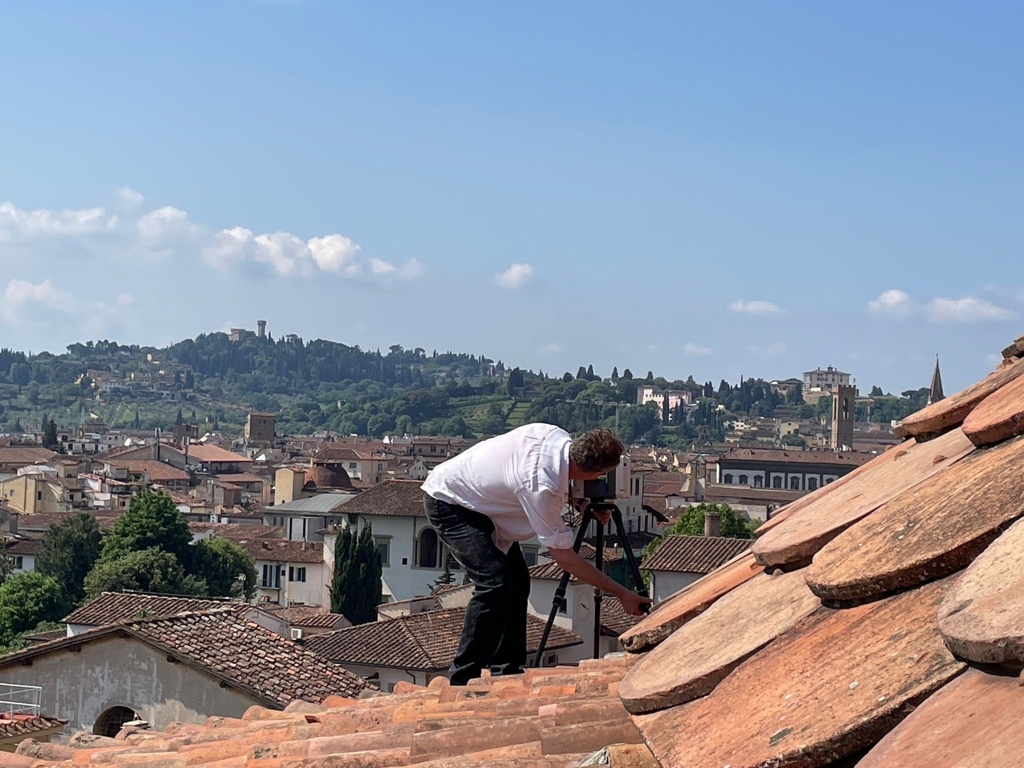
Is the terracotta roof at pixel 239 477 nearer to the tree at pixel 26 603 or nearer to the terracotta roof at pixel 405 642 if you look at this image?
the tree at pixel 26 603

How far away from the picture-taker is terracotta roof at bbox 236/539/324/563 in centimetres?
4803

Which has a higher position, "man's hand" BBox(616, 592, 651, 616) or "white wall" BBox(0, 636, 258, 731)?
"man's hand" BBox(616, 592, 651, 616)

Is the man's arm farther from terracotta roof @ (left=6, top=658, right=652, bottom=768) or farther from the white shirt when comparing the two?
terracotta roof @ (left=6, top=658, right=652, bottom=768)

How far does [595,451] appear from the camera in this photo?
3.71 m

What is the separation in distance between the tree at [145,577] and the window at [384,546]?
601cm

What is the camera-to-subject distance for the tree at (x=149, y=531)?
47.2 m

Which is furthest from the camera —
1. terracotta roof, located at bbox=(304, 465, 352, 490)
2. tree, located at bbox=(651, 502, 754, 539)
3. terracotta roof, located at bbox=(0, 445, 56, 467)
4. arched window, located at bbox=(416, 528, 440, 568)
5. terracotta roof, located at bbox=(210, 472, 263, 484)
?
terracotta roof, located at bbox=(210, 472, 263, 484)

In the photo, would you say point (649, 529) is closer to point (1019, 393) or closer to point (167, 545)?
point (167, 545)

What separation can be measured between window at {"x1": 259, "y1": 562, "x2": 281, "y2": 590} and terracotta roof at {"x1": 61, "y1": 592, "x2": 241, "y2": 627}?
24140 mm

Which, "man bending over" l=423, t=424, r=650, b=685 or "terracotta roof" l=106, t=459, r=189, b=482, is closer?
"man bending over" l=423, t=424, r=650, b=685

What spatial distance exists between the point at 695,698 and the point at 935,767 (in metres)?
0.85

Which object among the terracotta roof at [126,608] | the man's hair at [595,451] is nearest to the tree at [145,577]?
the terracotta roof at [126,608]

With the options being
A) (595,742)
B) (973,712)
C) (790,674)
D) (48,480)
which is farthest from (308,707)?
(48,480)

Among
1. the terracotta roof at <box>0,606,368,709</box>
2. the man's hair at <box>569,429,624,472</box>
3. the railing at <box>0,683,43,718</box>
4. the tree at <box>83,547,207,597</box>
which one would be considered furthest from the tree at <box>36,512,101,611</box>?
the man's hair at <box>569,429,624,472</box>
